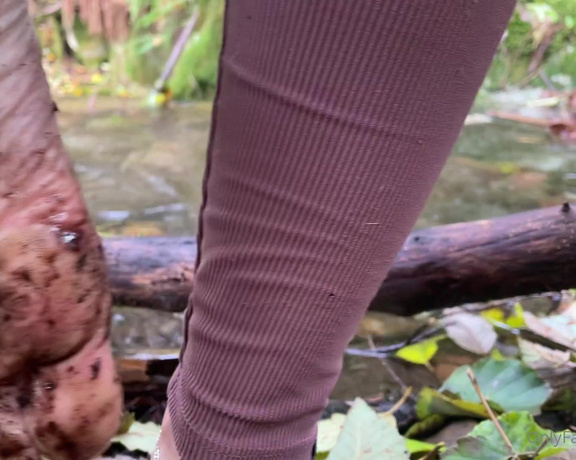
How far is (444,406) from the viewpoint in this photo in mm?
777

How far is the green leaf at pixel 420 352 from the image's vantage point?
994 millimetres

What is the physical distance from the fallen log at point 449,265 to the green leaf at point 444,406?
0.77 ft

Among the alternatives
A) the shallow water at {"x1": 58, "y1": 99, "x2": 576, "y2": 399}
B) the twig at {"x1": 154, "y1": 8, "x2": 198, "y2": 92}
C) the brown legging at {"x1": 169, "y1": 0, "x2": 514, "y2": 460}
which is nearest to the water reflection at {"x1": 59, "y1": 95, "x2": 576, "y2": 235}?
the shallow water at {"x1": 58, "y1": 99, "x2": 576, "y2": 399}

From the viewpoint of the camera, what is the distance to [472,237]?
1002 millimetres

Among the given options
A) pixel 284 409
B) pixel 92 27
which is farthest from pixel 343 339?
pixel 92 27

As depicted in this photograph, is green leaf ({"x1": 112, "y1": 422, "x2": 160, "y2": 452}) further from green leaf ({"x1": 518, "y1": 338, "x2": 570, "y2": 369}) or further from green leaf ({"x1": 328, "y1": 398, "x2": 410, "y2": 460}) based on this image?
green leaf ({"x1": 518, "y1": 338, "x2": 570, "y2": 369})

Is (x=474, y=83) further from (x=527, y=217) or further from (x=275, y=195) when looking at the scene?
(x=527, y=217)

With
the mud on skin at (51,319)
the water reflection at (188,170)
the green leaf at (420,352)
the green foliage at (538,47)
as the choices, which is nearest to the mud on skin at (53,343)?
the mud on skin at (51,319)

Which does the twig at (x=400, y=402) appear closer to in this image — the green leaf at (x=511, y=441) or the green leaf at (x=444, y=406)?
the green leaf at (x=444, y=406)

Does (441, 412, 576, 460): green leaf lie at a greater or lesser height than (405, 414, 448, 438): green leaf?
greater

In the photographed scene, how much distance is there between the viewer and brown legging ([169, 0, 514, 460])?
1.33 ft

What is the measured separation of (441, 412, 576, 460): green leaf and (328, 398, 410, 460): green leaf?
0.06 meters

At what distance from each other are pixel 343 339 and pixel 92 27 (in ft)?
14.9

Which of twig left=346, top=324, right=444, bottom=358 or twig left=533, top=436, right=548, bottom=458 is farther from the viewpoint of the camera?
twig left=346, top=324, right=444, bottom=358
